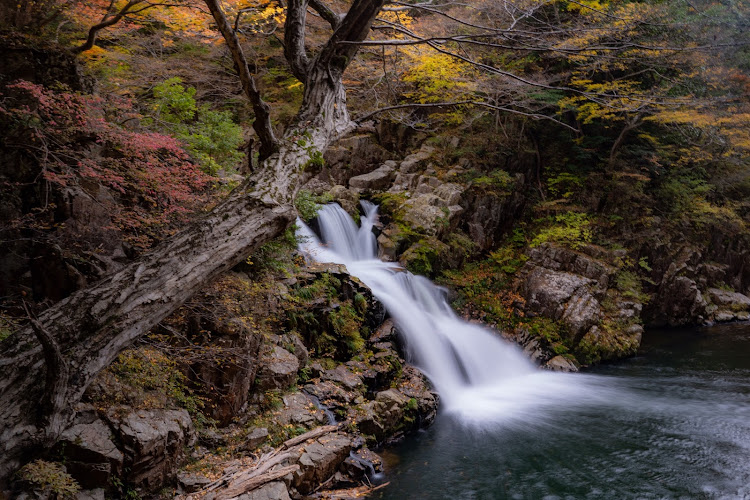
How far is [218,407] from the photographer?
5004 millimetres

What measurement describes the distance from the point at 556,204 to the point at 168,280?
12802mm

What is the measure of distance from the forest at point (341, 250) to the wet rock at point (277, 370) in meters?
0.03

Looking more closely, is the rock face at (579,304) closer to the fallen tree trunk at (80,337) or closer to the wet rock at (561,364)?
the wet rock at (561,364)

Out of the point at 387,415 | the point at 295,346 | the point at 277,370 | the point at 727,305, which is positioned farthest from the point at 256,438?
the point at 727,305

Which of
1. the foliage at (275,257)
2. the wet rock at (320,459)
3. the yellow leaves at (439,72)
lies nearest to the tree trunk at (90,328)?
the wet rock at (320,459)

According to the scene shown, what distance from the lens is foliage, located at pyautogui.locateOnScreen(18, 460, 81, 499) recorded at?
9.30ft

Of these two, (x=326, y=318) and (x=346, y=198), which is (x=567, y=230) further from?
(x=326, y=318)

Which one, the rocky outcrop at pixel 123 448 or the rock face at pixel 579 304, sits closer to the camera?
the rocky outcrop at pixel 123 448

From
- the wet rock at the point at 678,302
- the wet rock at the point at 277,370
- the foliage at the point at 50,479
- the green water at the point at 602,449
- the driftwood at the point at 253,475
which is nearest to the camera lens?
the foliage at the point at 50,479

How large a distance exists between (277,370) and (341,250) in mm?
5453

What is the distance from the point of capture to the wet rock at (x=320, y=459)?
4.55 m

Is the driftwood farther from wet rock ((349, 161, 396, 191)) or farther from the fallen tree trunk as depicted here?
wet rock ((349, 161, 396, 191))

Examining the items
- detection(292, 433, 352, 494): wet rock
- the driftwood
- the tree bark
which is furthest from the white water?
the tree bark

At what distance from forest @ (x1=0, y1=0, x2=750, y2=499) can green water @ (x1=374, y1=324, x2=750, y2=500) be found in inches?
2.9
